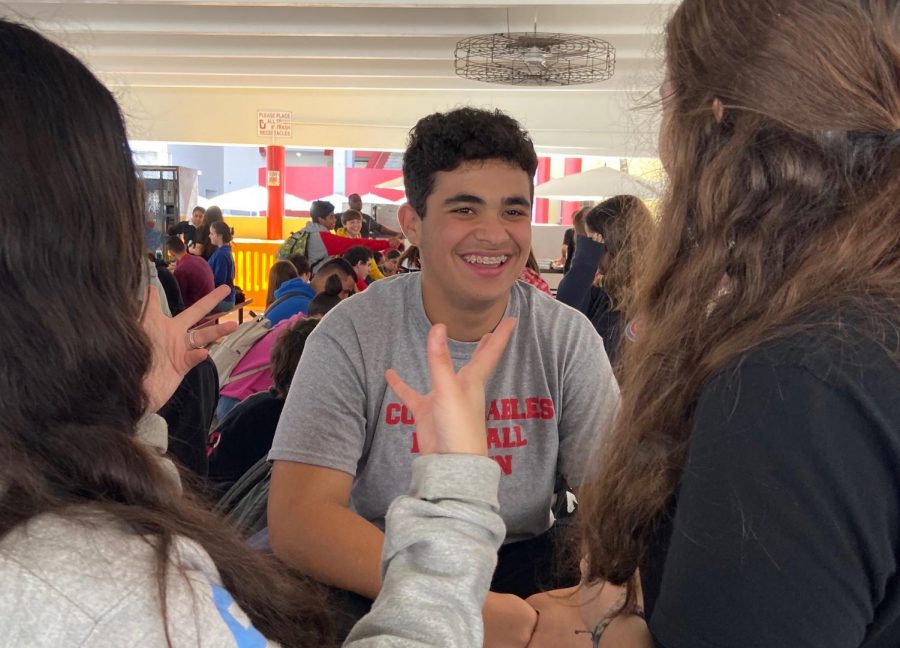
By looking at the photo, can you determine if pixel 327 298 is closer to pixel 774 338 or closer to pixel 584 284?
pixel 584 284

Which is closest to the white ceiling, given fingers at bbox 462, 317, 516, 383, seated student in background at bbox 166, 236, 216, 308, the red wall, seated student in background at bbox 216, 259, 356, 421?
seated student in background at bbox 166, 236, 216, 308

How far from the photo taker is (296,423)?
152 cm

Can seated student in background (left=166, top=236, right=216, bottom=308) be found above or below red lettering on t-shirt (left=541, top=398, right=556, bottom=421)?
below

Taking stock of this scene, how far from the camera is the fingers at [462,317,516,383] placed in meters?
0.95

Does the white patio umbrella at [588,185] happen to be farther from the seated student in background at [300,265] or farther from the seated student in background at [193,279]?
the seated student in background at [193,279]

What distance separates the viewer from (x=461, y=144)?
177 cm

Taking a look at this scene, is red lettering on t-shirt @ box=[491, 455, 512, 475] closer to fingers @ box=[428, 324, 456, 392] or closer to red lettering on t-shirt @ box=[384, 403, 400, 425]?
red lettering on t-shirt @ box=[384, 403, 400, 425]

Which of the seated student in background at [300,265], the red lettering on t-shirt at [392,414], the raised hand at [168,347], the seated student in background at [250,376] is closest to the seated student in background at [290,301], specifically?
the seated student in background at [250,376]

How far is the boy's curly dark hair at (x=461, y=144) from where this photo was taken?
5.80 ft

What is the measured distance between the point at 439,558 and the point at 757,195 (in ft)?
1.58

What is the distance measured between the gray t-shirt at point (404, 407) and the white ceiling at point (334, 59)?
3003 millimetres

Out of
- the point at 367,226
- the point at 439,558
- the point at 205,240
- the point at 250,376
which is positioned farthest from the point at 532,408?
the point at 367,226

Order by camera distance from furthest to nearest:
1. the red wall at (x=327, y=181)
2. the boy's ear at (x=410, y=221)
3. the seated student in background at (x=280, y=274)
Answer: the red wall at (x=327, y=181) < the seated student in background at (x=280, y=274) < the boy's ear at (x=410, y=221)

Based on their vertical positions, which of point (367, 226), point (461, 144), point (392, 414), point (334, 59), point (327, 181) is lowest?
point (392, 414)
